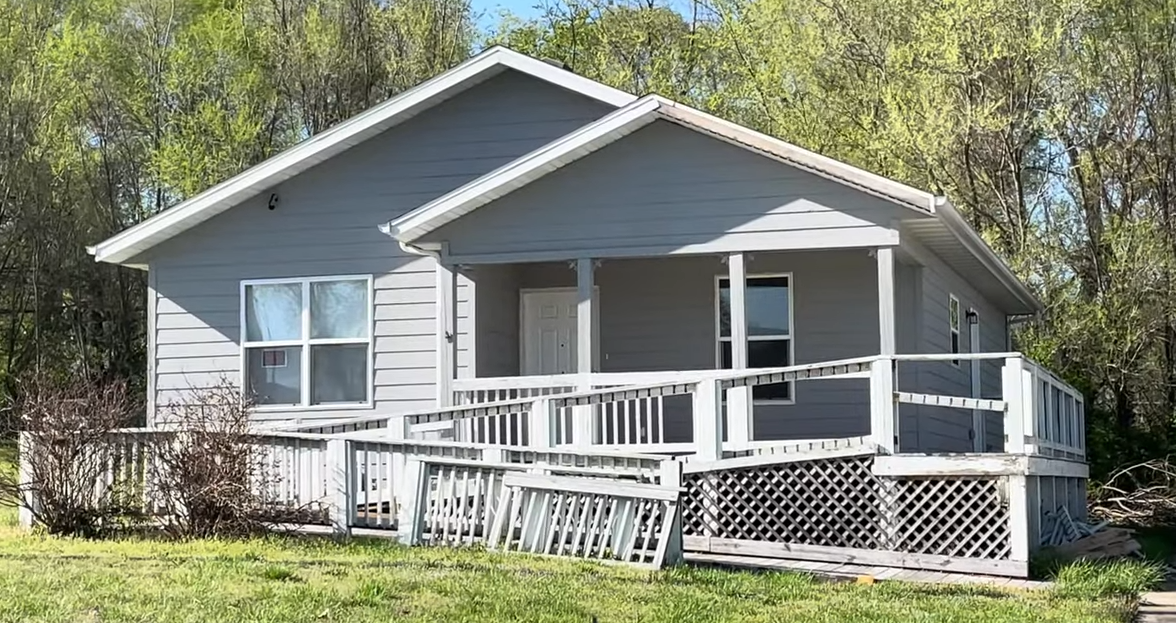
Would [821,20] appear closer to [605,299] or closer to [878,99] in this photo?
[878,99]

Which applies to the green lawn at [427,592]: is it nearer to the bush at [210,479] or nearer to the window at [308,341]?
the bush at [210,479]

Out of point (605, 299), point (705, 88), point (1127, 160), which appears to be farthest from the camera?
point (705, 88)

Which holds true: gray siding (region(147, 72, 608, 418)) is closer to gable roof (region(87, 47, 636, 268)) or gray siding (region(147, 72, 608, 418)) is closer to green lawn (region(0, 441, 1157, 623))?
gable roof (region(87, 47, 636, 268))

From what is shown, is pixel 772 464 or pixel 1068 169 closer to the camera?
pixel 772 464

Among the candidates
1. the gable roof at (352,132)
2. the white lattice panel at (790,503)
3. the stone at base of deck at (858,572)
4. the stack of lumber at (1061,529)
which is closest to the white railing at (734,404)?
the white lattice panel at (790,503)

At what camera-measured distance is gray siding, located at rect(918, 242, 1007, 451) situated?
51.2 ft

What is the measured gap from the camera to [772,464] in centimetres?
1171

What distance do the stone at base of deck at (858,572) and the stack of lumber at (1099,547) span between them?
1.53 metres

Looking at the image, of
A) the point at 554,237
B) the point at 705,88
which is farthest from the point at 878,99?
the point at 554,237

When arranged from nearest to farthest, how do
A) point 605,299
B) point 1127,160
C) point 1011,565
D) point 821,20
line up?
1. point 1011,565
2. point 605,299
3. point 1127,160
4. point 821,20

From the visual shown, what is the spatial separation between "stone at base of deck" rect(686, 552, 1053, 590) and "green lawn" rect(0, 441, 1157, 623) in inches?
21.1

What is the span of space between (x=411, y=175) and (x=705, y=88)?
1525 cm

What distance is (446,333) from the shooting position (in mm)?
14930

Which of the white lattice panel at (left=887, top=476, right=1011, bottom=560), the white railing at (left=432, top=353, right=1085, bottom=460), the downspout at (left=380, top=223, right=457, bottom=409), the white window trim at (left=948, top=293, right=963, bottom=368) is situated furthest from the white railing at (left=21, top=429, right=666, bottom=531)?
the white window trim at (left=948, top=293, right=963, bottom=368)
